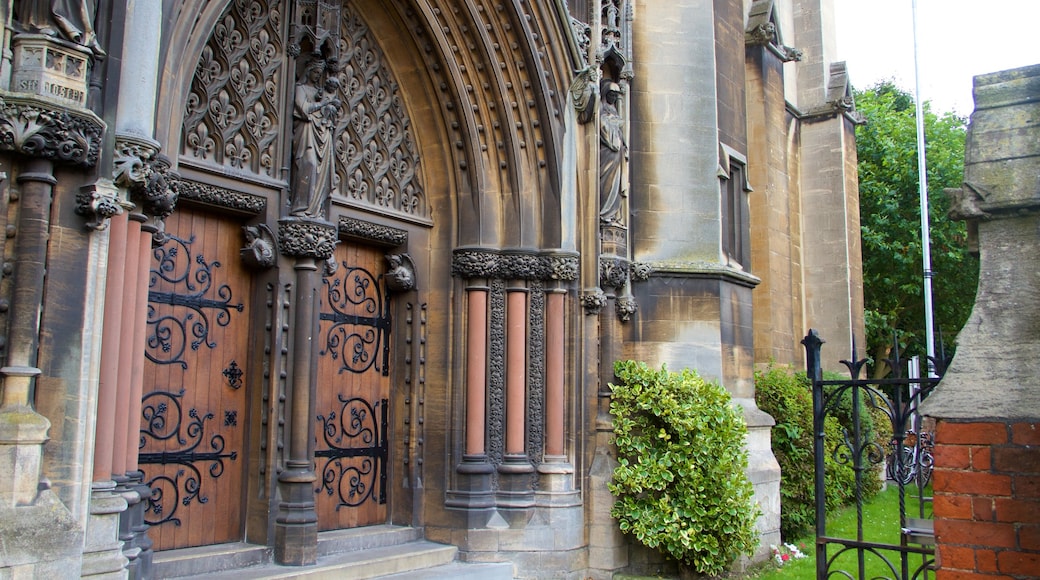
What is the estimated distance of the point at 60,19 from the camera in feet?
14.9

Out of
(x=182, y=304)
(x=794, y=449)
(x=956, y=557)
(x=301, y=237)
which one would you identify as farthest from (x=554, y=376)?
(x=956, y=557)

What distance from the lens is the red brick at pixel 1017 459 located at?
10.4ft

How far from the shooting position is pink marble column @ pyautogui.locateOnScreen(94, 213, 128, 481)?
4.82m

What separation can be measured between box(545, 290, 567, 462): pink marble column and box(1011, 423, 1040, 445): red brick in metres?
5.38

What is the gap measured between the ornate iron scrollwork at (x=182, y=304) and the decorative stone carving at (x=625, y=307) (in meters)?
3.91

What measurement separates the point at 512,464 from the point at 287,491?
2.17 metres

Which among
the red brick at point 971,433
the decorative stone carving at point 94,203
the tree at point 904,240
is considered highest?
the tree at point 904,240

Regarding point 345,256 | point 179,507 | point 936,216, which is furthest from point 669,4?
point 936,216

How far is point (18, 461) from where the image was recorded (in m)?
4.16

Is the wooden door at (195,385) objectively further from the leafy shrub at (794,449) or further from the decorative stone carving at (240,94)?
the leafy shrub at (794,449)

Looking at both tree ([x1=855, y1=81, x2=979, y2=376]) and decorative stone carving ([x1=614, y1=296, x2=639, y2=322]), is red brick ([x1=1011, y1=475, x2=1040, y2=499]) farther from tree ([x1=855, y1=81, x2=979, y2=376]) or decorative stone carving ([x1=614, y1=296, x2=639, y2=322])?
tree ([x1=855, y1=81, x2=979, y2=376])

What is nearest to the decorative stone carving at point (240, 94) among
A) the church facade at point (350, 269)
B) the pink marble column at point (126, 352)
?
the church facade at point (350, 269)

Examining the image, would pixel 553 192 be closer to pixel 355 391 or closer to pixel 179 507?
pixel 355 391

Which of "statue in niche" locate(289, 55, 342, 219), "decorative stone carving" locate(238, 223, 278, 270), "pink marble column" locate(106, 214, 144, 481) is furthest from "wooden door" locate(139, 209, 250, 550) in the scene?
"pink marble column" locate(106, 214, 144, 481)
